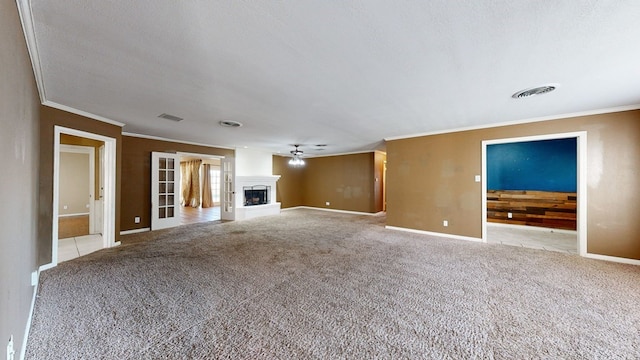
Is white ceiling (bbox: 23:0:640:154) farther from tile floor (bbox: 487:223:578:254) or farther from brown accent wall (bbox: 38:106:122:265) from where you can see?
tile floor (bbox: 487:223:578:254)

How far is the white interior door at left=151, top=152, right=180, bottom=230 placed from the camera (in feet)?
18.2

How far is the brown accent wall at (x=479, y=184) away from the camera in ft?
11.2

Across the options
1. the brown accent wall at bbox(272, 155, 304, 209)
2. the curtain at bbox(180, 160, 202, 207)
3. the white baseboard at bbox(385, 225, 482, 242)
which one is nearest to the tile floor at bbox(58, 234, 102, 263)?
the brown accent wall at bbox(272, 155, 304, 209)

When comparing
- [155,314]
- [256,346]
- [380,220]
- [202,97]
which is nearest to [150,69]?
[202,97]

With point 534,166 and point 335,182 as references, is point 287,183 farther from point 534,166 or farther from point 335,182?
point 534,166

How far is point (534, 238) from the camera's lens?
189 inches

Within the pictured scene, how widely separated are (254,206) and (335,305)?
5.61 metres

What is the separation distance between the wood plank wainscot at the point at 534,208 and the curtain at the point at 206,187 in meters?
10.3

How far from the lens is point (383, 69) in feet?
7.25

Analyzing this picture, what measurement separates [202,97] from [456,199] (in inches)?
196

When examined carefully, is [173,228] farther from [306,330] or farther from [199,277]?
[306,330]

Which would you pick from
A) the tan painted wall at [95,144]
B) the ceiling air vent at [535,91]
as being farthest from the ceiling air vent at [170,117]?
the ceiling air vent at [535,91]

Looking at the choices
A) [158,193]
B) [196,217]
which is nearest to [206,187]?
[196,217]

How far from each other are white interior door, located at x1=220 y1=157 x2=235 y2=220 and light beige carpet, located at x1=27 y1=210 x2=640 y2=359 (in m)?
3.08
